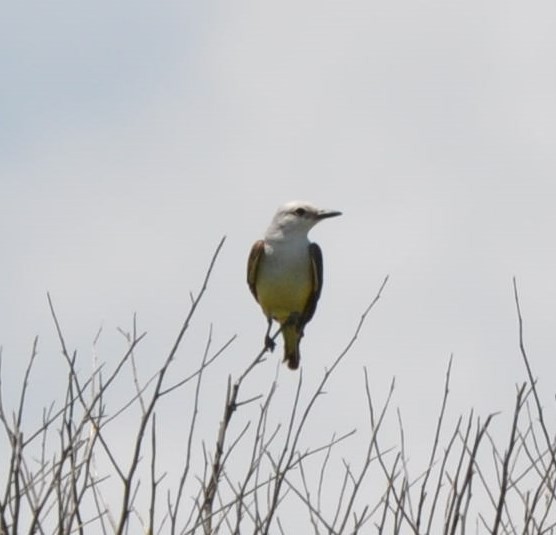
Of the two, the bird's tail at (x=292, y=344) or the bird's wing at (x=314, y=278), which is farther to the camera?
the bird's tail at (x=292, y=344)

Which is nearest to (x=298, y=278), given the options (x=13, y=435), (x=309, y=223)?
(x=309, y=223)

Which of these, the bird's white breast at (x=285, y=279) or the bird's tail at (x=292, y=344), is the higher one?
the bird's white breast at (x=285, y=279)

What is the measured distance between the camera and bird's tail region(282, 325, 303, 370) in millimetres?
12797

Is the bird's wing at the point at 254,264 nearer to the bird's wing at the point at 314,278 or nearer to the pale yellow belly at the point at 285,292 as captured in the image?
the pale yellow belly at the point at 285,292

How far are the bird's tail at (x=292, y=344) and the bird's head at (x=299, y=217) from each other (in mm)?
768

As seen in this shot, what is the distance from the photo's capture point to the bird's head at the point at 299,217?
41.5 feet

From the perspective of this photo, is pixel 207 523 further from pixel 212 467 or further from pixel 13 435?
pixel 13 435

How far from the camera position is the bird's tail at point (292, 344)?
1280 centimetres

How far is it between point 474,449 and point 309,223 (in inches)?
263

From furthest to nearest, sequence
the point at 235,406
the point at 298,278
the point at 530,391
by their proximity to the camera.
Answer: the point at 298,278 → the point at 235,406 → the point at 530,391

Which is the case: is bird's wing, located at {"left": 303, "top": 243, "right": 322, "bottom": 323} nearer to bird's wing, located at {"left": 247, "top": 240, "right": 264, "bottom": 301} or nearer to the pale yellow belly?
the pale yellow belly

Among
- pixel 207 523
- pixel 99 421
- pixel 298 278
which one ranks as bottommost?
pixel 207 523

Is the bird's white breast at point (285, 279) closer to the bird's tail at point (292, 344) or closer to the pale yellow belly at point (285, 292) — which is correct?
the pale yellow belly at point (285, 292)

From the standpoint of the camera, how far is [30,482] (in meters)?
6.25
